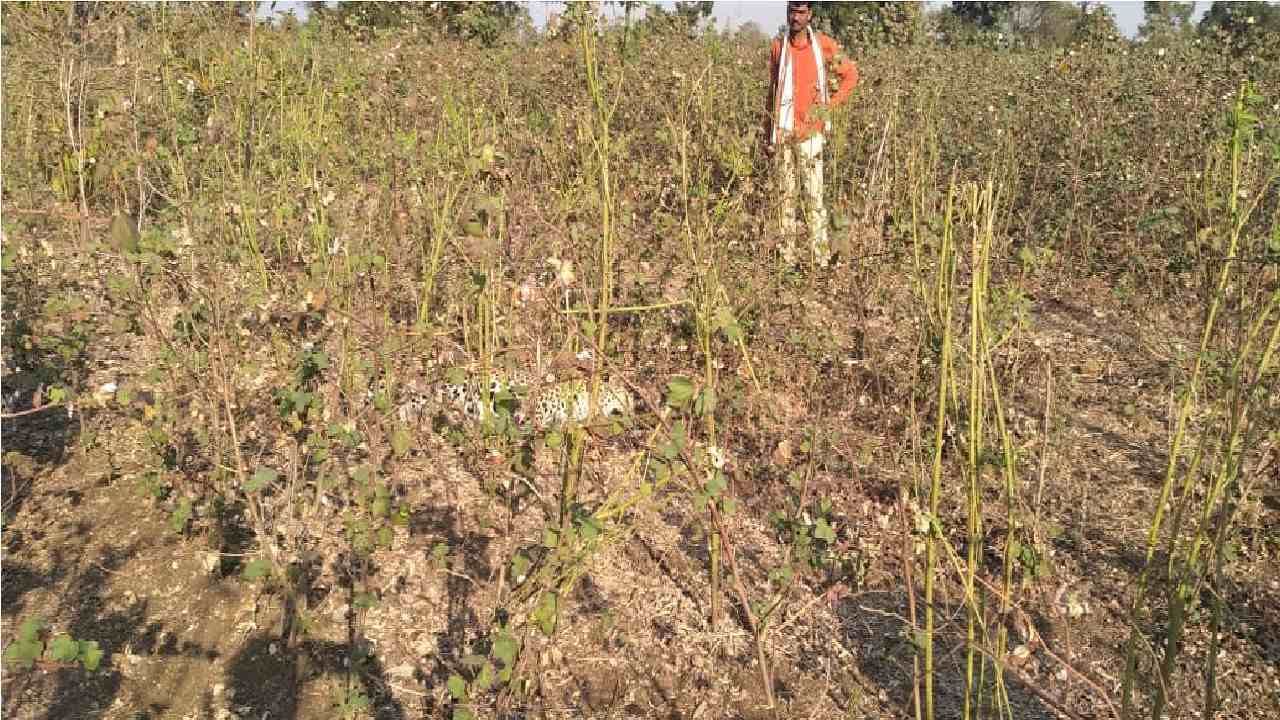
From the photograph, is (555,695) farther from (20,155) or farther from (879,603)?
(20,155)

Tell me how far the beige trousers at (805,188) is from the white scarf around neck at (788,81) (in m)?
0.15

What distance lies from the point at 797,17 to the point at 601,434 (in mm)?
2659

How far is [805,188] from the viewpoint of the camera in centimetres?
462

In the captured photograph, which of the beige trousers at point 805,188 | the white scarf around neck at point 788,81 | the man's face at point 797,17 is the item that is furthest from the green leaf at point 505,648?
the man's face at point 797,17

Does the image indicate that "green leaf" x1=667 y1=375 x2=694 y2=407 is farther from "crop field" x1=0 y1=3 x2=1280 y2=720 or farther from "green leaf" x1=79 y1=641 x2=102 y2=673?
"green leaf" x1=79 y1=641 x2=102 y2=673

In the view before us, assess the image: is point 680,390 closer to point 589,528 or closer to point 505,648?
point 589,528

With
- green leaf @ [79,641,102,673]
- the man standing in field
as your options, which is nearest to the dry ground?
green leaf @ [79,641,102,673]

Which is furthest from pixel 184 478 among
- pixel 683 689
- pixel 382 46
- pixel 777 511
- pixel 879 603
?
pixel 382 46

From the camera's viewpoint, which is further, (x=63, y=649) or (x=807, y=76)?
(x=807, y=76)

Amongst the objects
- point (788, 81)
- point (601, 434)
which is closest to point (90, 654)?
point (601, 434)

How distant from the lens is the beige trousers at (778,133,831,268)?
405 centimetres

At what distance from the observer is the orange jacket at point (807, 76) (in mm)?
4777

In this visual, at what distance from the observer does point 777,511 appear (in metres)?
3.05

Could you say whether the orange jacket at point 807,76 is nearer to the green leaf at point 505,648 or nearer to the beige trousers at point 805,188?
the beige trousers at point 805,188
